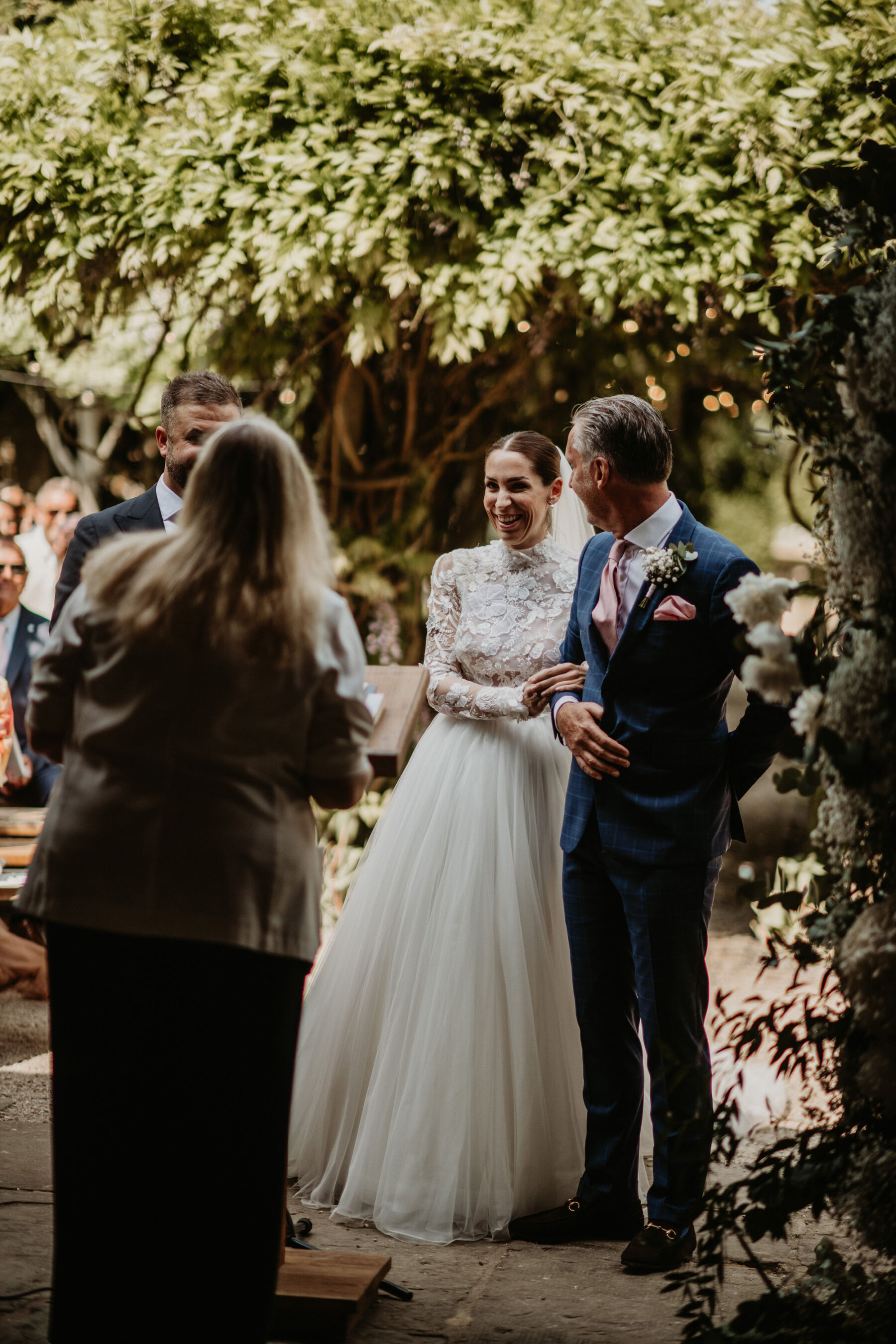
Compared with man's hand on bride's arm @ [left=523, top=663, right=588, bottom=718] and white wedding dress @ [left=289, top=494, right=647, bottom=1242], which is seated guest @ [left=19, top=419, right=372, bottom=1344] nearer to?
white wedding dress @ [left=289, top=494, right=647, bottom=1242]

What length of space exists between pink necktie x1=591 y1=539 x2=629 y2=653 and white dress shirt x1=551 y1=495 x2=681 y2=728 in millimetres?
13

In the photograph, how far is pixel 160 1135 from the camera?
73.8 inches

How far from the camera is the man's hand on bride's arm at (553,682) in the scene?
3037 millimetres

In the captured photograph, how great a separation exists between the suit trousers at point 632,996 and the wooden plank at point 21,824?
229cm

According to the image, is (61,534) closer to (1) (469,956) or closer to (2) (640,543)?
(1) (469,956)

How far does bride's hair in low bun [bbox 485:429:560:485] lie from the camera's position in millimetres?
3324

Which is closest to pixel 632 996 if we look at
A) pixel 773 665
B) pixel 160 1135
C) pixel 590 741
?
pixel 590 741

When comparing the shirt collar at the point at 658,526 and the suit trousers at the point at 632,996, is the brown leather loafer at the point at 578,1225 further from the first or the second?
the shirt collar at the point at 658,526

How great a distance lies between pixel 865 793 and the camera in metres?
1.95

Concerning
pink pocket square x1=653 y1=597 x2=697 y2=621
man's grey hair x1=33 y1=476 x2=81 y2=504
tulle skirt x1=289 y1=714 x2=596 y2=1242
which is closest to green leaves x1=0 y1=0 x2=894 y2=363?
man's grey hair x1=33 y1=476 x2=81 y2=504

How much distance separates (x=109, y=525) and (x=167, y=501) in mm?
159

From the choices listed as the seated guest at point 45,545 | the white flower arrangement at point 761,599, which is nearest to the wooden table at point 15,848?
the seated guest at point 45,545

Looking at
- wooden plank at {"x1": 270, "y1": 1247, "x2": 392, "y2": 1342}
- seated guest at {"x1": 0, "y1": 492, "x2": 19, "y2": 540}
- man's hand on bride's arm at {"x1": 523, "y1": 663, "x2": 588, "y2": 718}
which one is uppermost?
seated guest at {"x1": 0, "y1": 492, "x2": 19, "y2": 540}

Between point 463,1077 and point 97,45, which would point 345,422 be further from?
point 463,1077
